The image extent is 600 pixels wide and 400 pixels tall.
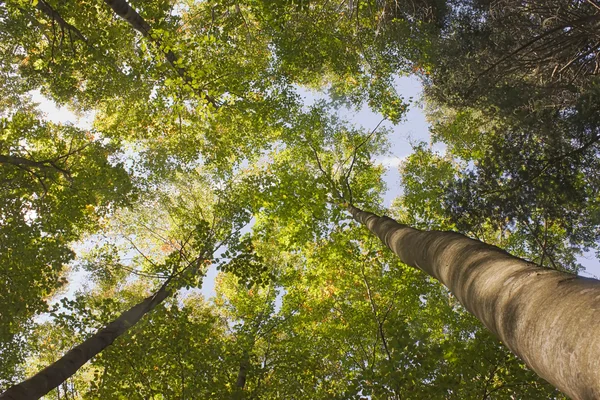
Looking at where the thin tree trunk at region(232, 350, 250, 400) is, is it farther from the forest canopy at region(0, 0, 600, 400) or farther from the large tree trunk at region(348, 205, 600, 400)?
the large tree trunk at region(348, 205, 600, 400)

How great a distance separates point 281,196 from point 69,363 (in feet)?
23.4

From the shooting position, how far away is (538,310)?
171 centimetres

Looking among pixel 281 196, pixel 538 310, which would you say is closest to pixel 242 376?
pixel 281 196

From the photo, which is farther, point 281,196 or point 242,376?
point 281,196

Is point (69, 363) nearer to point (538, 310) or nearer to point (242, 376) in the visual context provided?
point (242, 376)

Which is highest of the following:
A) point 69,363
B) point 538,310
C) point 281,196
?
point 281,196

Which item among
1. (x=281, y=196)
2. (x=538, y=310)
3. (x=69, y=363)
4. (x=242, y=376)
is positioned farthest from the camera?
(x=281, y=196)

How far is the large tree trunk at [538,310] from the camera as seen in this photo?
138 cm

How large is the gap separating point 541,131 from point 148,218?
1419cm

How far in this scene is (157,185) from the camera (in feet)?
46.2

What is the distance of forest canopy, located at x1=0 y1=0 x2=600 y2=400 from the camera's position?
20.9 ft

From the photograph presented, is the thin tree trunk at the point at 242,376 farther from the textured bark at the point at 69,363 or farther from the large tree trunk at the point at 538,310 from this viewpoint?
the large tree trunk at the point at 538,310

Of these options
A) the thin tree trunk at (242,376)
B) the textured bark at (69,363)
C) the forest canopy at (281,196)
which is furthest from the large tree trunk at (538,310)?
the textured bark at (69,363)

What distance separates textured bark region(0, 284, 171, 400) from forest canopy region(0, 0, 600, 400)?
0.05 metres
